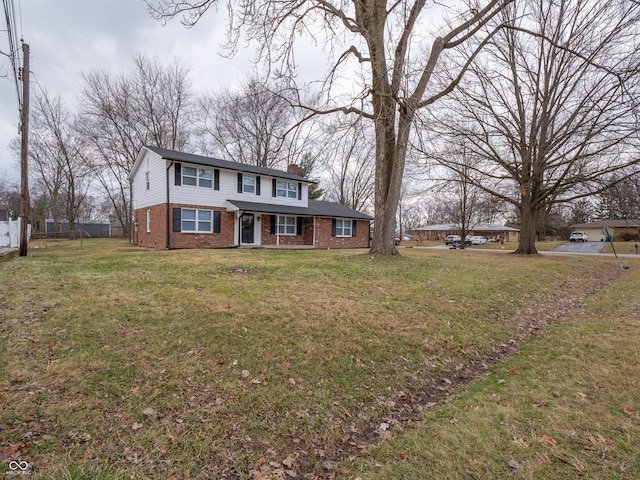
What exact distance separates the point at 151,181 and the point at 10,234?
6.92m

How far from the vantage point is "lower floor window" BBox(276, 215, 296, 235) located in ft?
71.8

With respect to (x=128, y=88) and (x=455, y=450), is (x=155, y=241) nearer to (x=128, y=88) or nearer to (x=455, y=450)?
(x=128, y=88)

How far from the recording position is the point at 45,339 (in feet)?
13.6

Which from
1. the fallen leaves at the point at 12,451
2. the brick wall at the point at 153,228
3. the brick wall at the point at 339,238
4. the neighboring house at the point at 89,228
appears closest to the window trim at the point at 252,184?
the brick wall at the point at 339,238

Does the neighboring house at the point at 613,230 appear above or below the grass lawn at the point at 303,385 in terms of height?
above

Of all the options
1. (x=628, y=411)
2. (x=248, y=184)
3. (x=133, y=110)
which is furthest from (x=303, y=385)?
(x=133, y=110)

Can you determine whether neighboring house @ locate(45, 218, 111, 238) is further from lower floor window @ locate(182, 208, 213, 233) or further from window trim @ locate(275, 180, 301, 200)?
window trim @ locate(275, 180, 301, 200)

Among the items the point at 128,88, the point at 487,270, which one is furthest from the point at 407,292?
the point at 128,88

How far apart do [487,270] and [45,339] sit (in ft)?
38.5

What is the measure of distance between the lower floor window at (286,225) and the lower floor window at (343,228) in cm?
360

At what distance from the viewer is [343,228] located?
974 inches

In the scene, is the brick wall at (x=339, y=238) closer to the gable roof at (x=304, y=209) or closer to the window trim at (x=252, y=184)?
the gable roof at (x=304, y=209)

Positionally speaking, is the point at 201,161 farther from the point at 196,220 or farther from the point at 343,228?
the point at 343,228

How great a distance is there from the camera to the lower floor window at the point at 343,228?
24.4m
